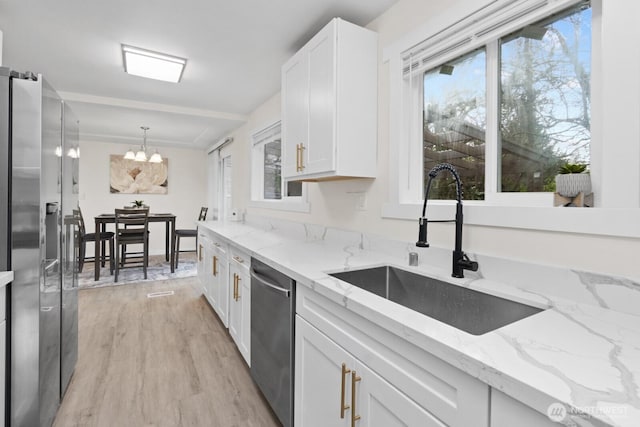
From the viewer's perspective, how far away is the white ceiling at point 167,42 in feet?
6.29

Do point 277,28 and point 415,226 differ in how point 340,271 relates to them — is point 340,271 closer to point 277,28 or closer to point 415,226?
point 415,226

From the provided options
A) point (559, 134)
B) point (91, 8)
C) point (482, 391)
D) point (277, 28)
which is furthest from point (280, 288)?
point (91, 8)

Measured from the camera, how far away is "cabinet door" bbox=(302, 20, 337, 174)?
1812 millimetres

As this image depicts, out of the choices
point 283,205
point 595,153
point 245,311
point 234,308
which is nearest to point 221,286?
point 234,308

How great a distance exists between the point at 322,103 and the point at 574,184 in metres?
1.29

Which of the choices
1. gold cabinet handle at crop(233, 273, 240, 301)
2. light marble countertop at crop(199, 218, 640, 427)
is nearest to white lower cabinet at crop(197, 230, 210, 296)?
gold cabinet handle at crop(233, 273, 240, 301)

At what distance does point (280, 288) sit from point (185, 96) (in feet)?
9.40

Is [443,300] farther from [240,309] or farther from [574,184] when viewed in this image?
[240,309]

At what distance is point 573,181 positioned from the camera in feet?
3.61

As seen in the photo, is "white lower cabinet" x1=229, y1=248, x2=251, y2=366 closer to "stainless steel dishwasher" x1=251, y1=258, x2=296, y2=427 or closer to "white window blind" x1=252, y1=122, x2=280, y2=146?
"stainless steel dishwasher" x1=251, y1=258, x2=296, y2=427

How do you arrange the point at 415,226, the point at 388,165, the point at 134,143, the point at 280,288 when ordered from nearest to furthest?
1. the point at 280,288
2. the point at 415,226
3. the point at 388,165
4. the point at 134,143

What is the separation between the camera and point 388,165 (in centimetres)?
187

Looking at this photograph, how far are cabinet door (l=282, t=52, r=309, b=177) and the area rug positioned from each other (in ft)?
10.8

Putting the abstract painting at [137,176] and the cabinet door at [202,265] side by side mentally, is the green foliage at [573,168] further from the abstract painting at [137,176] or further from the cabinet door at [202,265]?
the abstract painting at [137,176]
